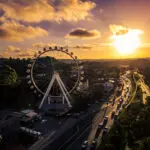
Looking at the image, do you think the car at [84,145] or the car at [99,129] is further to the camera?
the car at [99,129]

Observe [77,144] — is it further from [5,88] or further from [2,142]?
[5,88]

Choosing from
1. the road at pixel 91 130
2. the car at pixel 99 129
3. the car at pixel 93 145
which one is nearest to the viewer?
the car at pixel 93 145

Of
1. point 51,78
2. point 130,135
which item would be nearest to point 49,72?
point 51,78

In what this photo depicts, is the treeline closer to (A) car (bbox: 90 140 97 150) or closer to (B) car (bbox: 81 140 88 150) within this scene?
(A) car (bbox: 90 140 97 150)

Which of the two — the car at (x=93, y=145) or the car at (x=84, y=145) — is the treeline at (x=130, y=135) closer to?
the car at (x=93, y=145)

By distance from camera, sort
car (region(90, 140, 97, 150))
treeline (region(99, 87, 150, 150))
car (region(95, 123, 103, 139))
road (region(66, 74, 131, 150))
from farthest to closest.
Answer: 1. car (region(95, 123, 103, 139))
2. road (region(66, 74, 131, 150))
3. car (region(90, 140, 97, 150))
4. treeline (region(99, 87, 150, 150))

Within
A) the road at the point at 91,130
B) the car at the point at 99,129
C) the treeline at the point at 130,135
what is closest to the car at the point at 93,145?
the road at the point at 91,130

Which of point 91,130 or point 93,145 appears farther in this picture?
point 91,130

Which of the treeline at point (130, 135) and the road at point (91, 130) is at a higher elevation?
the treeline at point (130, 135)

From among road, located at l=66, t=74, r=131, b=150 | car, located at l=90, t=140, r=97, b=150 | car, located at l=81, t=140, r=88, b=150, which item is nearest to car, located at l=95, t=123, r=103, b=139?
road, located at l=66, t=74, r=131, b=150

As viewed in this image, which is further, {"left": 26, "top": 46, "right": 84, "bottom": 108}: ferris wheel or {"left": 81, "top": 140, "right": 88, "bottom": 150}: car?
{"left": 26, "top": 46, "right": 84, "bottom": 108}: ferris wheel

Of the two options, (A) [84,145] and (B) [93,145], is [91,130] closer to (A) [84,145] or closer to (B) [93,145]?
(B) [93,145]
